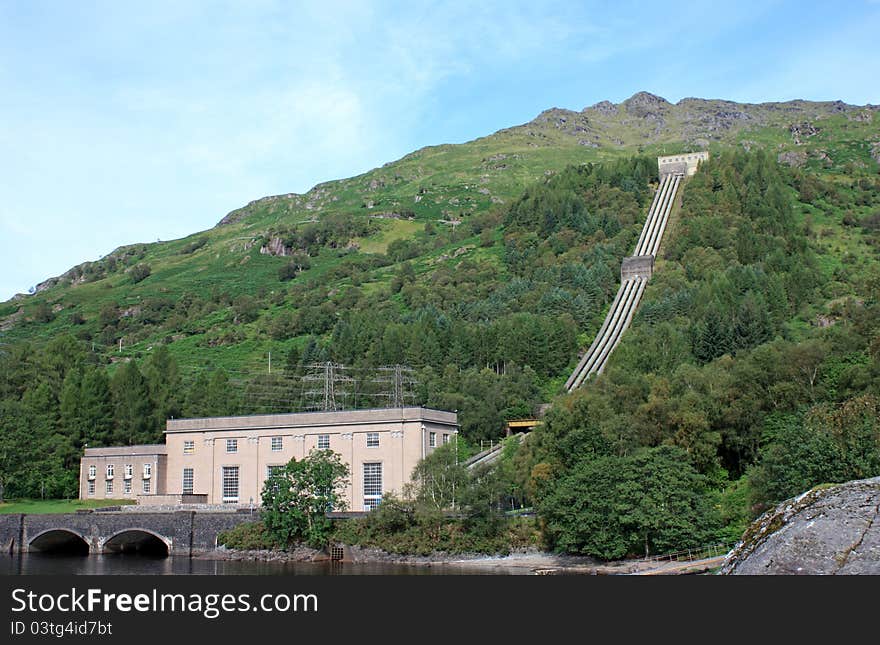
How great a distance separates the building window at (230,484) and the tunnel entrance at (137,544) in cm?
583

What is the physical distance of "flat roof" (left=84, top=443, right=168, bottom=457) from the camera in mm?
77688

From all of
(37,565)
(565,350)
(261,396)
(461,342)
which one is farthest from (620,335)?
(37,565)

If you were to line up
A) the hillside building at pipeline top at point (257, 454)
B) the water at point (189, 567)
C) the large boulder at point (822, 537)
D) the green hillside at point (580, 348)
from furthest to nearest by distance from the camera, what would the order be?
the hillside building at pipeline top at point (257, 454) → the green hillside at point (580, 348) → the water at point (189, 567) → the large boulder at point (822, 537)

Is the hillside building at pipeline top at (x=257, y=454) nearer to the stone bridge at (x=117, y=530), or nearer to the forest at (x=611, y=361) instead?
the stone bridge at (x=117, y=530)

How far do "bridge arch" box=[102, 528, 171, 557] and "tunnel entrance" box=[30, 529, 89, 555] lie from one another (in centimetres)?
205

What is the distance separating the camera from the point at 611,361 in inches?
3629

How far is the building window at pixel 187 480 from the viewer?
75.4 meters

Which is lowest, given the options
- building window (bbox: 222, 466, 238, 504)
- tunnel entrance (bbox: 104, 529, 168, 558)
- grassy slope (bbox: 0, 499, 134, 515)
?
tunnel entrance (bbox: 104, 529, 168, 558)

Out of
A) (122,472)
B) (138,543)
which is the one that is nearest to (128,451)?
(122,472)

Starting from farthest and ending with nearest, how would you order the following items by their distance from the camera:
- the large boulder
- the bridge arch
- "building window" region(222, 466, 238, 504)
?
"building window" region(222, 466, 238, 504)
the bridge arch
the large boulder

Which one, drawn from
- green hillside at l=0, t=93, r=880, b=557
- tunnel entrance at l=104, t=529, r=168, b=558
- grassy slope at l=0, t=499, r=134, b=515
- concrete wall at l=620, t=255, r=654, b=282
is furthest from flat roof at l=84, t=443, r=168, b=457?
concrete wall at l=620, t=255, r=654, b=282

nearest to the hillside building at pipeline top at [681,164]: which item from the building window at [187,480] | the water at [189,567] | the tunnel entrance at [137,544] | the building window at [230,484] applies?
the building window at [230,484]

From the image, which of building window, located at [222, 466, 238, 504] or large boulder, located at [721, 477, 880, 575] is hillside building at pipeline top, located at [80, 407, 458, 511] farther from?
large boulder, located at [721, 477, 880, 575]

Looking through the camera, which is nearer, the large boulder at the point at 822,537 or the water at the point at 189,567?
the large boulder at the point at 822,537
